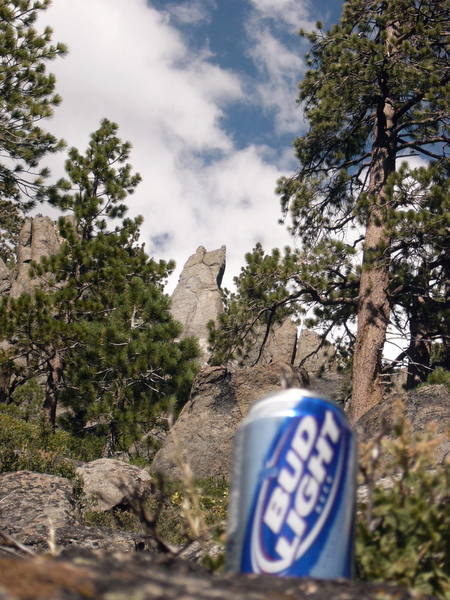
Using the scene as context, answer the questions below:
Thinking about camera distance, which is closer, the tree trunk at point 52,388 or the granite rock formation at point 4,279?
the tree trunk at point 52,388

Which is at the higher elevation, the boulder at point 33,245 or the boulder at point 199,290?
the boulder at point 199,290

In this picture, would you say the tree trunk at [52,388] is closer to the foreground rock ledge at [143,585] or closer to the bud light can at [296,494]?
the bud light can at [296,494]

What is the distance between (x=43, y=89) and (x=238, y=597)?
45.0ft

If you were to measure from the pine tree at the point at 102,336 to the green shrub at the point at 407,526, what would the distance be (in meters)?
13.6

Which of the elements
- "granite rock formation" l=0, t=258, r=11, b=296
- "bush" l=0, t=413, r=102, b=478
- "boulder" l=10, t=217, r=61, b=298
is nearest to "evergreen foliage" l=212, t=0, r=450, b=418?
"bush" l=0, t=413, r=102, b=478

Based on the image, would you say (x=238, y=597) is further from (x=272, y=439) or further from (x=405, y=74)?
(x=405, y=74)

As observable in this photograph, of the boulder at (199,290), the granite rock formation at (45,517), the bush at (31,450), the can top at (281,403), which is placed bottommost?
the granite rock formation at (45,517)

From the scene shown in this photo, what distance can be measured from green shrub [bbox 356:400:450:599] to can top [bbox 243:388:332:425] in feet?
0.90

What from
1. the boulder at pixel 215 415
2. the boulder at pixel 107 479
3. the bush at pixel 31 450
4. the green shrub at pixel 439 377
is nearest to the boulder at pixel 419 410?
the green shrub at pixel 439 377

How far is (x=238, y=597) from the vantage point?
3.76 ft

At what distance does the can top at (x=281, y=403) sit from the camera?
171 centimetres

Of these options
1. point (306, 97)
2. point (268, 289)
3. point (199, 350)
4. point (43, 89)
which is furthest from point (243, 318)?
point (43, 89)

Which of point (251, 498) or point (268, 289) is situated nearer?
point (251, 498)

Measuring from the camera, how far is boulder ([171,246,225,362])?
57.5 m
